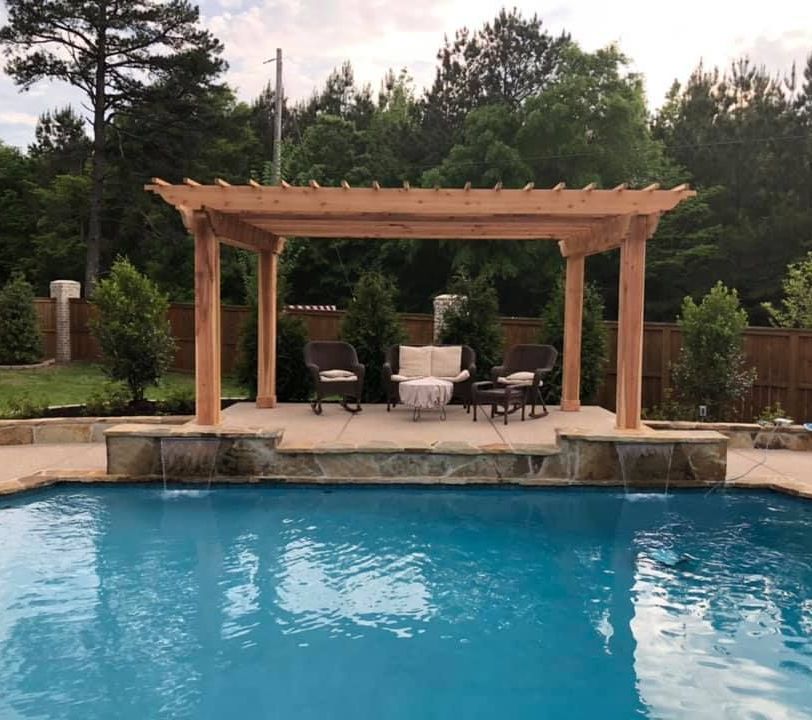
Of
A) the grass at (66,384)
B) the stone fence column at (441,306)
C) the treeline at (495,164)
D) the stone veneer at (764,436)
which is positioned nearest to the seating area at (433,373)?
the stone fence column at (441,306)

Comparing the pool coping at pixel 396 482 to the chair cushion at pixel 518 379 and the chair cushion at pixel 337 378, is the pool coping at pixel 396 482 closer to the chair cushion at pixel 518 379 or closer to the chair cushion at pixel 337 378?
the chair cushion at pixel 518 379

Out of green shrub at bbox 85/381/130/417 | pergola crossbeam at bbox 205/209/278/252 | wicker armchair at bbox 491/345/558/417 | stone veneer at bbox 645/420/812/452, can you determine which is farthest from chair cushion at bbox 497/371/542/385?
green shrub at bbox 85/381/130/417

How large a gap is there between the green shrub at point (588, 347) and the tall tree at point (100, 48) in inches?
521

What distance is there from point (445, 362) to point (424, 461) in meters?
2.72

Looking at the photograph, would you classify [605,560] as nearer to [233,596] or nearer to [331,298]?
[233,596]

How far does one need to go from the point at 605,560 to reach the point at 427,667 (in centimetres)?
193

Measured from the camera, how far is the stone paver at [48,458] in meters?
6.89

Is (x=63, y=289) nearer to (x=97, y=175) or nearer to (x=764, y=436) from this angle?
(x=97, y=175)

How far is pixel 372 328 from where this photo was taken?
10336mm

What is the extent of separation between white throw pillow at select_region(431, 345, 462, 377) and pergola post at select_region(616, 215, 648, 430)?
266 centimetres

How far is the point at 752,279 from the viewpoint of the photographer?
19797 mm

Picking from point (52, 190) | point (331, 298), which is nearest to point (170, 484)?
point (331, 298)

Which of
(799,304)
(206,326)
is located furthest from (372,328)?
(799,304)

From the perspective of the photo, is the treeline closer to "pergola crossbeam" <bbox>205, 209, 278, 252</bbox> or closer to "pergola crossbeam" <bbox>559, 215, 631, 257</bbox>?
"pergola crossbeam" <bbox>205, 209, 278, 252</bbox>
